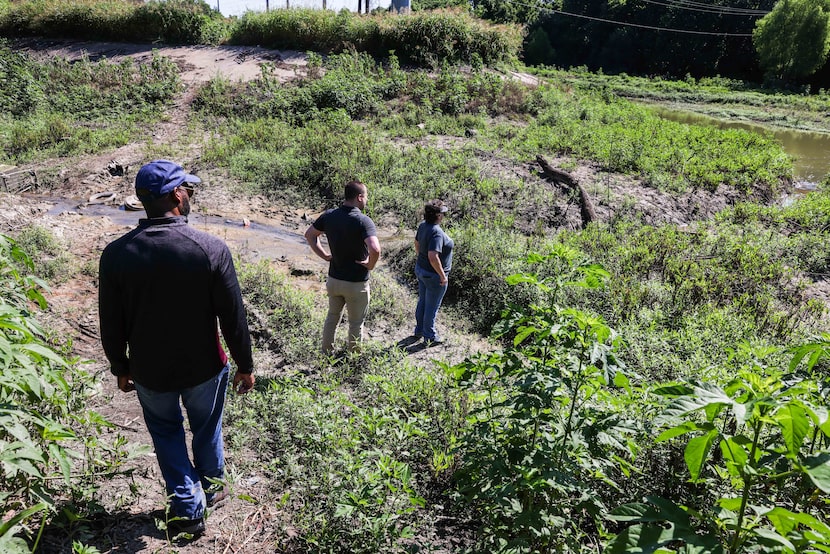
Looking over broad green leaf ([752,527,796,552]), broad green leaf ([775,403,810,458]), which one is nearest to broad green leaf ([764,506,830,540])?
broad green leaf ([752,527,796,552])

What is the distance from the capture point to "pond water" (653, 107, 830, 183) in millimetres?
18656

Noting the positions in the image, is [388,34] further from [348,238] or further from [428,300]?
[348,238]

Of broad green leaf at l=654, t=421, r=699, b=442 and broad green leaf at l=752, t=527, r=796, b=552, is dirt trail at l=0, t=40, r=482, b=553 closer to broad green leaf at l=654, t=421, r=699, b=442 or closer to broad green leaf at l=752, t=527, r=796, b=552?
broad green leaf at l=654, t=421, r=699, b=442

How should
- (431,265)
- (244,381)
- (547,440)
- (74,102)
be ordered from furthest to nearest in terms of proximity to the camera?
(74,102) → (431,265) → (244,381) → (547,440)

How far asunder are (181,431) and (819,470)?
3088mm

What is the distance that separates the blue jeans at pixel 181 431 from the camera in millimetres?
3084

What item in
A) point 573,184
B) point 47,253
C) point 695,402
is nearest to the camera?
point 695,402

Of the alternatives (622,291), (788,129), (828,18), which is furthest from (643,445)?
(828,18)

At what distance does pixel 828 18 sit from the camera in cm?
4388

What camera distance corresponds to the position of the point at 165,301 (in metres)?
2.93

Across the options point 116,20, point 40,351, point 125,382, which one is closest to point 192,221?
point 125,382

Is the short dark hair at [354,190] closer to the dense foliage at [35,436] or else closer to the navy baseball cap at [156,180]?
the navy baseball cap at [156,180]

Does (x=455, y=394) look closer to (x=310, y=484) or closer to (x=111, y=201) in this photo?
(x=310, y=484)

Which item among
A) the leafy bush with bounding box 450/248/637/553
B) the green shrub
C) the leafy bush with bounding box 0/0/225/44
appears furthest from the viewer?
the leafy bush with bounding box 0/0/225/44
